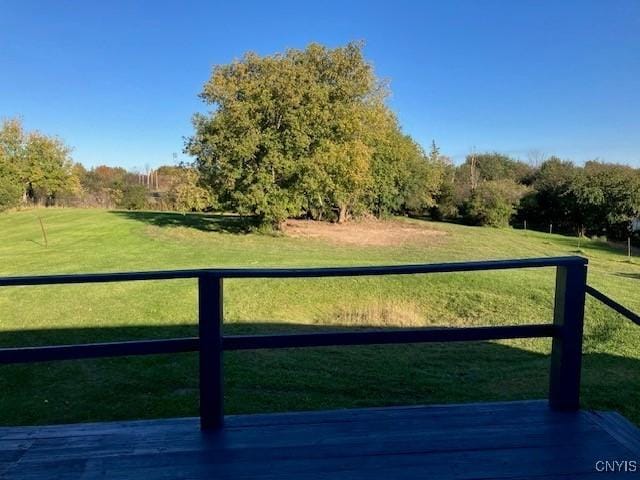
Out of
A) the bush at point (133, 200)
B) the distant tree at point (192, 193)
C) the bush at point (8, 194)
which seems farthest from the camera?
the bush at point (133, 200)

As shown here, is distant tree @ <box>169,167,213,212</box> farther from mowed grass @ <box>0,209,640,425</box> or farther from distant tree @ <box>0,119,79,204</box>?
distant tree @ <box>0,119,79,204</box>

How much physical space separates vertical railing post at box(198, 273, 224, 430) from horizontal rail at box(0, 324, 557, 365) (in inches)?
1.7

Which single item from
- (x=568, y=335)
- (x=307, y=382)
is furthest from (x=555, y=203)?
(x=568, y=335)

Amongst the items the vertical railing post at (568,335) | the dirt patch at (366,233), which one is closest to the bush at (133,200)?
the dirt patch at (366,233)

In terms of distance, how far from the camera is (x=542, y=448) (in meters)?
1.93

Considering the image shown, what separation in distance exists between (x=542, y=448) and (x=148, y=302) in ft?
23.4

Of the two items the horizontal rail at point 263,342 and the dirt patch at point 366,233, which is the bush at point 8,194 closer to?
the dirt patch at point 366,233

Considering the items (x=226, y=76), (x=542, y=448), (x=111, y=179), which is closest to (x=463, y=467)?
(x=542, y=448)

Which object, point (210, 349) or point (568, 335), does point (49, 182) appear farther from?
point (568, 335)

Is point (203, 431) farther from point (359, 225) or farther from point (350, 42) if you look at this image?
point (359, 225)

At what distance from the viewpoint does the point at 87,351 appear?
2045 mm

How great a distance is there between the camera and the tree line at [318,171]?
627 inches

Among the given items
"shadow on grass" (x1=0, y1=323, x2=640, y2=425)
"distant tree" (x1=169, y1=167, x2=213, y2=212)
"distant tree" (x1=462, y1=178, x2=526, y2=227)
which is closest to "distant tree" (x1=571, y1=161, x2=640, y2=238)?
"distant tree" (x1=462, y1=178, x2=526, y2=227)

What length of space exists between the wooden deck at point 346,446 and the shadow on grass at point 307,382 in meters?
1.60
